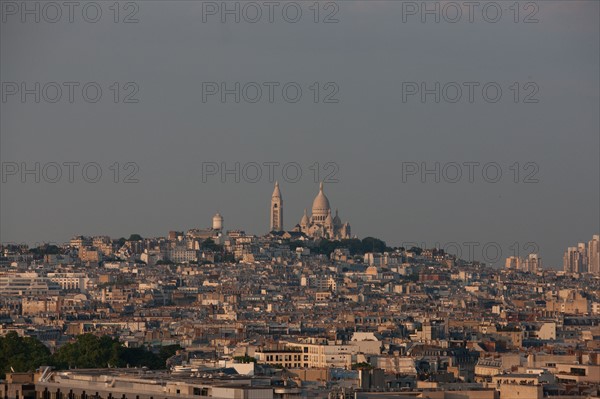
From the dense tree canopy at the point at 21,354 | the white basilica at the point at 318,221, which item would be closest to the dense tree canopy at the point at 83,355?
the dense tree canopy at the point at 21,354

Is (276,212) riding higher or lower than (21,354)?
higher

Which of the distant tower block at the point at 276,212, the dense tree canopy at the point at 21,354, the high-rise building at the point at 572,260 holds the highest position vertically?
the distant tower block at the point at 276,212

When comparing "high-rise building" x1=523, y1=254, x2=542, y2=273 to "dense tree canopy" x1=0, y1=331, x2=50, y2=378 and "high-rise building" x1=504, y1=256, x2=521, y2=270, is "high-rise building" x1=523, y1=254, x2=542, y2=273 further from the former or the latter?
"dense tree canopy" x1=0, y1=331, x2=50, y2=378

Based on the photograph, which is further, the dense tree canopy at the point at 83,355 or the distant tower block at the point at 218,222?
the distant tower block at the point at 218,222

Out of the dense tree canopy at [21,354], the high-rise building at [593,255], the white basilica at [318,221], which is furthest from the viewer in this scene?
the white basilica at [318,221]

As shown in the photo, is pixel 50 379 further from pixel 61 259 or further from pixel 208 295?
pixel 61 259

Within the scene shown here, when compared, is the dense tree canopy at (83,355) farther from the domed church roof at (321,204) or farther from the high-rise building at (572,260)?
the domed church roof at (321,204)

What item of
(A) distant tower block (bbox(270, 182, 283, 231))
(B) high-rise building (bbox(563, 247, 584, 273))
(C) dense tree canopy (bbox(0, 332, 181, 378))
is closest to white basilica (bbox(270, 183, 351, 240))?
(A) distant tower block (bbox(270, 182, 283, 231))

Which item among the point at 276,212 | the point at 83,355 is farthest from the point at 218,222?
the point at 83,355

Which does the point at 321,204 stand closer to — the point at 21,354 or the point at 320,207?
the point at 320,207
